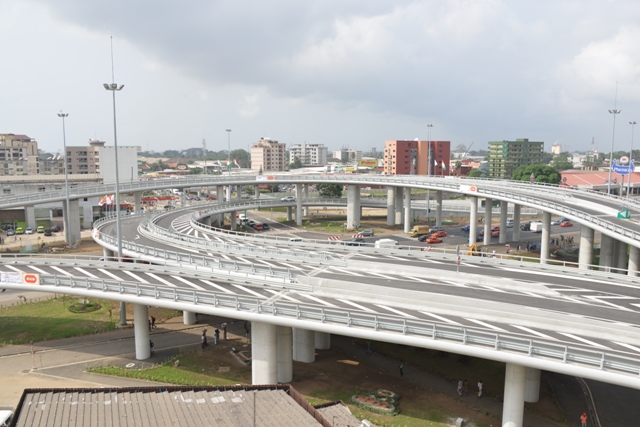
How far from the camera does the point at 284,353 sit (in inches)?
1187

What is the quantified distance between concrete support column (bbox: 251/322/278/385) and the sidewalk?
7838 mm

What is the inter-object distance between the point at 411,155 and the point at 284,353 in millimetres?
143754

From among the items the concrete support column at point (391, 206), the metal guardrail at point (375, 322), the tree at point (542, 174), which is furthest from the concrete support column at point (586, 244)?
the tree at point (542, 174)

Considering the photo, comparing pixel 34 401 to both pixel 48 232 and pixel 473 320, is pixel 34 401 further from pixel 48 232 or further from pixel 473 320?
pixel 48 232

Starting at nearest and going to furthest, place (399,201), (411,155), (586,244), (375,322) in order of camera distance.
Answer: (375,322) < (586,244) < (399,201) < (411,155)

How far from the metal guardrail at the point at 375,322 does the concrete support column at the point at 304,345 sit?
5355 millimetres

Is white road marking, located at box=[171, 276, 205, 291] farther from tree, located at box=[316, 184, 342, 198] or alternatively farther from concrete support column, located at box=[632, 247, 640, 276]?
tree, located at box=[316, 184, 342, 198]

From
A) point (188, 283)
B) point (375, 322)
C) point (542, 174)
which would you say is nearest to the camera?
point (375, 322)

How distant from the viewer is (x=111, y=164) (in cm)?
12300

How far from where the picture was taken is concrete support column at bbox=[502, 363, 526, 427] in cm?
2383

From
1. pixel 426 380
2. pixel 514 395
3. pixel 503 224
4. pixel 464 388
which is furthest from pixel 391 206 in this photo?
pixel 514 395

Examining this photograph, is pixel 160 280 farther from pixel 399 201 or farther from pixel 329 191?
pixel 329 191

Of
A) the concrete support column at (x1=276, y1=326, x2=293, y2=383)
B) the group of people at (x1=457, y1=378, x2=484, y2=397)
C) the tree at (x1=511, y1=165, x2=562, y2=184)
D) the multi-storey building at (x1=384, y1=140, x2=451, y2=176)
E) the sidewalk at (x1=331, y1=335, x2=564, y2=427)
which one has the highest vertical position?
the multi-storey building at (x1=384, y1=140, x2=451, y2=176)

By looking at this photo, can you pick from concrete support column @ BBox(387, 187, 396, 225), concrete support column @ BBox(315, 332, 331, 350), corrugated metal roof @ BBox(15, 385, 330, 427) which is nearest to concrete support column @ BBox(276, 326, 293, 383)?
concrete support column @ BBox(315, 332, 331, 350)
